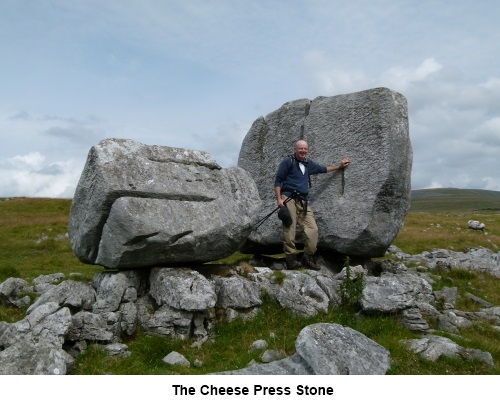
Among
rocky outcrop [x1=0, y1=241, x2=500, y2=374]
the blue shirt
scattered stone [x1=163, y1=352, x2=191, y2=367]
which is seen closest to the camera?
rocky outcrop [x1=0, y1=241, x2=500, y2=374]

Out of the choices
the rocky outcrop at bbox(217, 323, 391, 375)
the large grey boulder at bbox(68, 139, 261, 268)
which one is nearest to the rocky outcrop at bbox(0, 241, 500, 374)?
the rocky outcrop at bbox(217, 323, 391, 375)

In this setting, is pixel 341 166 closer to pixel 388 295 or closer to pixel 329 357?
pixel 388 295

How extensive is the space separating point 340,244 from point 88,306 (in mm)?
7684

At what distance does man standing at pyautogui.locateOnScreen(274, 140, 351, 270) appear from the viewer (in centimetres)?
1516

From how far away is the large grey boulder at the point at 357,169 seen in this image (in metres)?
14.8

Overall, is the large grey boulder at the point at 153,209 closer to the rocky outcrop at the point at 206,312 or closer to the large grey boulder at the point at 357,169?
the rocky outcrop at the point at 206,312

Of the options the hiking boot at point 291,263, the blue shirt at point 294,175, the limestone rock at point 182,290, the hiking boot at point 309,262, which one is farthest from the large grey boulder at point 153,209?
the hiking boot at point 309,262

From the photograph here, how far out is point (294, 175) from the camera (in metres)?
15.2

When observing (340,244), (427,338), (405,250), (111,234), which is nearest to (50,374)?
(111,234)

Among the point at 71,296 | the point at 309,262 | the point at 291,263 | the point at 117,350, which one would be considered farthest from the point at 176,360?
the point at 309,262

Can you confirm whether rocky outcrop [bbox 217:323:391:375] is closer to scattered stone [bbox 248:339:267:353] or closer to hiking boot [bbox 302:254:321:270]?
scattered stone [bbox 248:339:267:353]

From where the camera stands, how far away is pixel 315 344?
8648mm

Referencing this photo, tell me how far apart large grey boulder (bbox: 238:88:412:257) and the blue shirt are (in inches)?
31.5

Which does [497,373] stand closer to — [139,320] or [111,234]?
[139,320]
